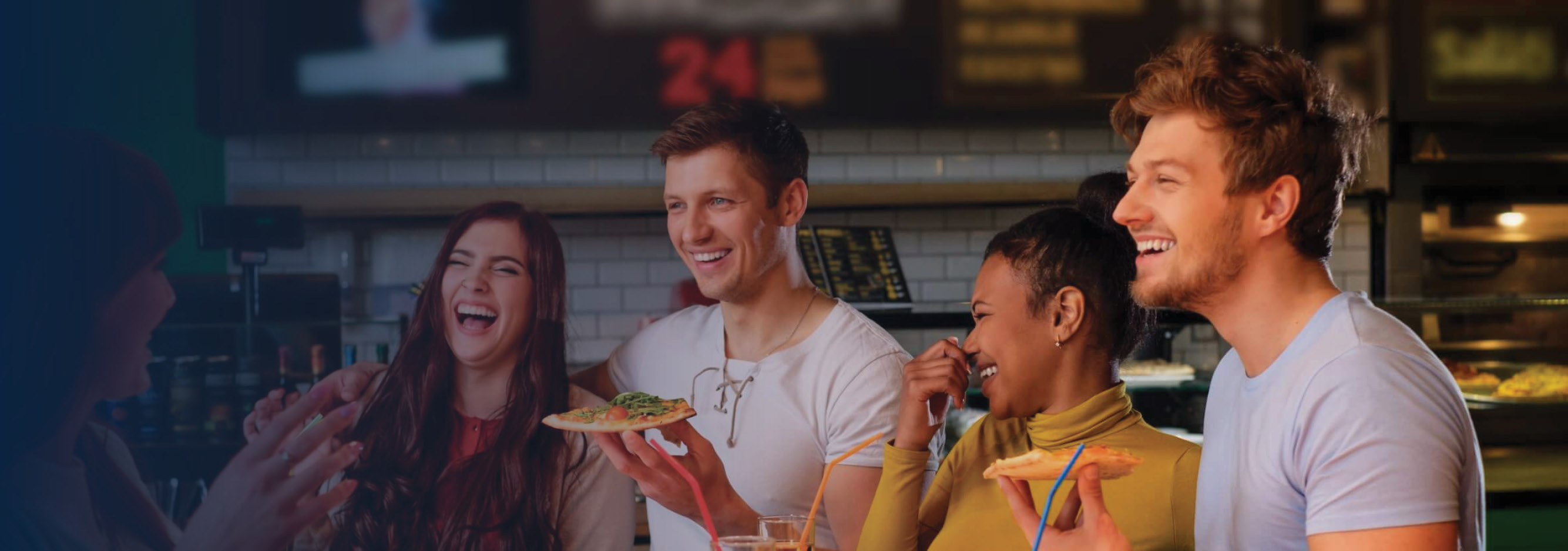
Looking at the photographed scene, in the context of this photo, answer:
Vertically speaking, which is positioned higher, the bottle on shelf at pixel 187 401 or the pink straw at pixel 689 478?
the bottle on shelf at pixel 187 401

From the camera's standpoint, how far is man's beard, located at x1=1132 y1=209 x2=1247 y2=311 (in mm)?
1695

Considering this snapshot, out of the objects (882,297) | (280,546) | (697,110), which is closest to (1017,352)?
(697,110)

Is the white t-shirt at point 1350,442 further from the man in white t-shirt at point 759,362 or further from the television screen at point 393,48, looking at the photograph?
the television screen at point 393,48

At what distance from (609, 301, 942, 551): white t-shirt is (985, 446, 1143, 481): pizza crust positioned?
1.55 ft

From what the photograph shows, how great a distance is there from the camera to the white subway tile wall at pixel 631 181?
3.46 metres

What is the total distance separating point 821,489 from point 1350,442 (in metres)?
0.78

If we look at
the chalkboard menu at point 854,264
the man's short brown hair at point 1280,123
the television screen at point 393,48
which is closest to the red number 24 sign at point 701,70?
the television screen at point 393,48

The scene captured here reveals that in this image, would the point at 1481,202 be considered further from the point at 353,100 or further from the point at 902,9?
the point at 353,100

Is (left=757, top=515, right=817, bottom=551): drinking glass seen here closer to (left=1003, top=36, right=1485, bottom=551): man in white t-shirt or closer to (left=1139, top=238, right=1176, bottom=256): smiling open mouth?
(left=1003, top=36, right=1485, bottom=551): man in white t-shirt

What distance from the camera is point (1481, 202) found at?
4332mm

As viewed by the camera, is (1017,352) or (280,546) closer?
(1017,352)

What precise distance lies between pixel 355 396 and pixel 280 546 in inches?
12.2

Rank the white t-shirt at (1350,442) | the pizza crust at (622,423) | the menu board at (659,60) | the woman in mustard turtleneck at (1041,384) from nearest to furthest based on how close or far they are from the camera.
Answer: the white t-shirt at (1350,442) → the woman in mustard turtleneck at (1041,384) → the pizza crust at (622,423) → the menu board at (659,60)

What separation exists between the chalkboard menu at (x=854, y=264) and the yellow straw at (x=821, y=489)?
740 mm
